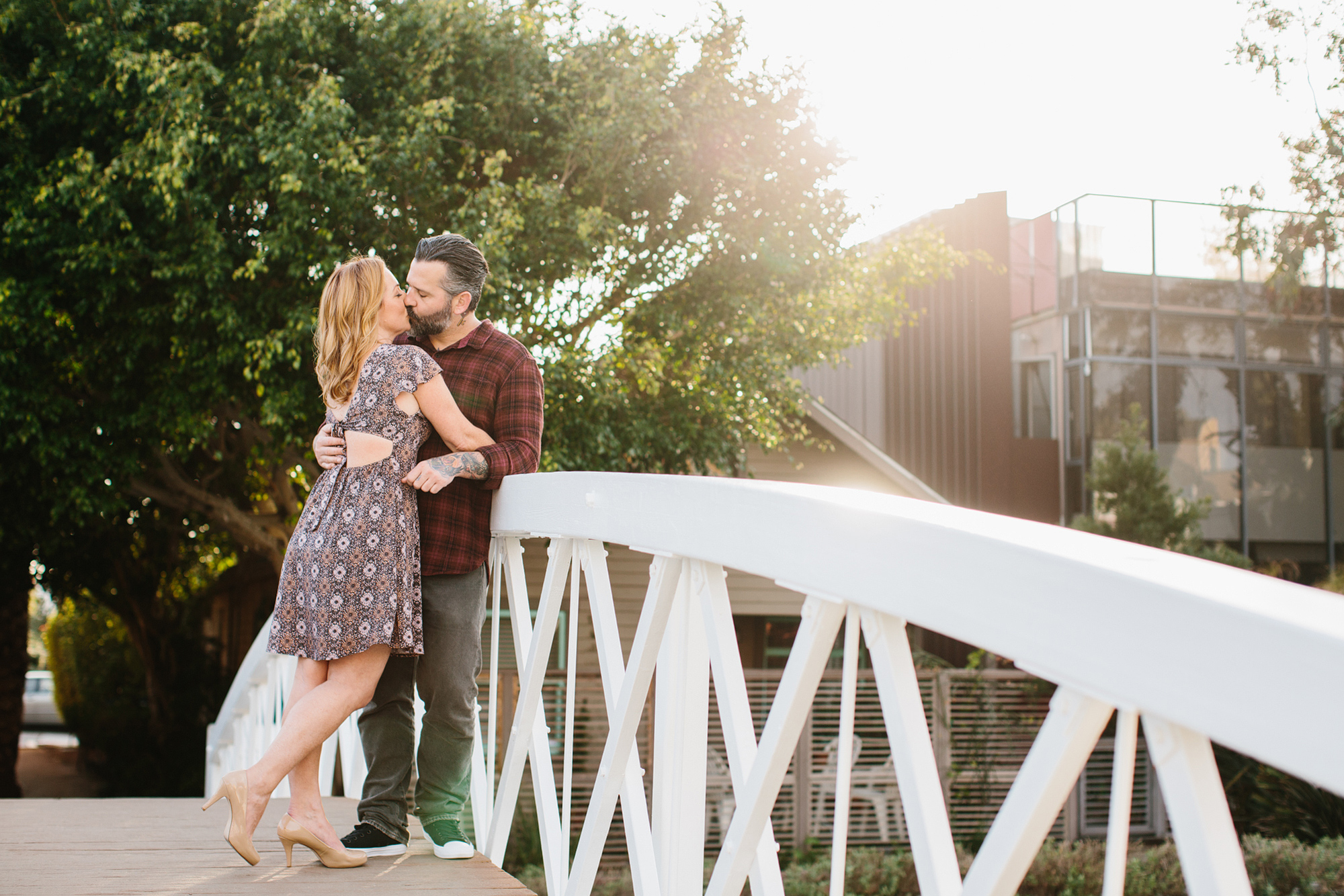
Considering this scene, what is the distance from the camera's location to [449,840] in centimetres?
284

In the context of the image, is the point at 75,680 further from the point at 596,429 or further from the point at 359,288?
the point at 359,288

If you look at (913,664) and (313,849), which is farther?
(313,849)

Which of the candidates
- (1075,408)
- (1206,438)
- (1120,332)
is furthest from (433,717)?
(1206,438)

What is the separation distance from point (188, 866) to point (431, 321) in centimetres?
152

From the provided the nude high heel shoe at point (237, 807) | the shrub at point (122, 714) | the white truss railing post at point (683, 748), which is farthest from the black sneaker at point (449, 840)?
the shrub at point (122, 714)

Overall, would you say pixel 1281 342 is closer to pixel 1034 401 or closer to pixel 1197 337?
pixel 1197 337

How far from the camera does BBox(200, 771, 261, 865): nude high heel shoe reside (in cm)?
245

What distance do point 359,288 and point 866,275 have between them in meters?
9.21

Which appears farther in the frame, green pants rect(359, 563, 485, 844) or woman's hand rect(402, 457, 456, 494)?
green pants rect(359, 563, 485, 844)

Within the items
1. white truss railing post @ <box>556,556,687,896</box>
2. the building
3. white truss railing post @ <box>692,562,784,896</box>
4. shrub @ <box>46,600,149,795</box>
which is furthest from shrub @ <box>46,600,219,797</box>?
white truss railing post @ <box>692,562,784,896</box>

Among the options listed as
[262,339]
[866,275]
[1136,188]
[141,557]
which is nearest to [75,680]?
[141,557]

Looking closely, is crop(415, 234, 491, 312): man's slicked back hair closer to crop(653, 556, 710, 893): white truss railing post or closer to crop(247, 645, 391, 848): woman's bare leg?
crop(247, 645, 391, 848): woman's bare leg

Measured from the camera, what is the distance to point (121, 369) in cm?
962

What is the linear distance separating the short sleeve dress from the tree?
19.4ft
